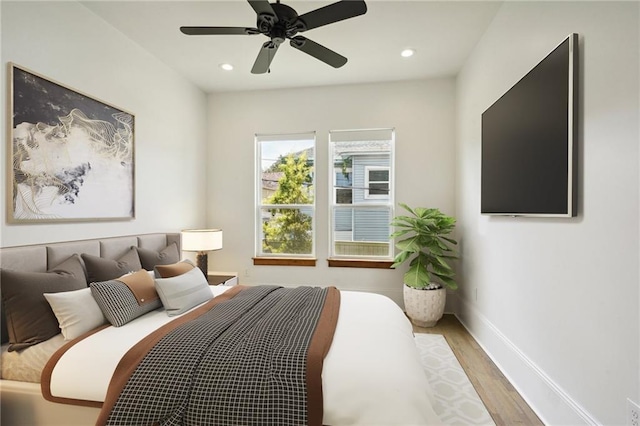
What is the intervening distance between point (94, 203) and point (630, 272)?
338 cm

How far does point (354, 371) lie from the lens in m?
1.32

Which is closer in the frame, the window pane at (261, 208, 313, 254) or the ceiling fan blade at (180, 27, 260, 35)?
the ceiling fan blade at (180, 27, 260, 35)

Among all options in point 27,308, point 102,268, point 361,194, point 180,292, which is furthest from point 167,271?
point 361,194

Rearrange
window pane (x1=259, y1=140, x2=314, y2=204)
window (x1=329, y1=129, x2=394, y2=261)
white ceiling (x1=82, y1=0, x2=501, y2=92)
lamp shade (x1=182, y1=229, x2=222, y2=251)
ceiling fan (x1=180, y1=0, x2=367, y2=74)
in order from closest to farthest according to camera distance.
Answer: ceiling fan (x1=180, y1=0, x2=367, y2=74) → white ceiling (x1=82, y1=0, x2=501, y2=92) → lamp shade (x1=182, y1=229, x2=222, y2=251) → window (x1=329, y1=129, x2=394, y2=261) → window pane (x1=259, y1=140, x2=314, y2=204)

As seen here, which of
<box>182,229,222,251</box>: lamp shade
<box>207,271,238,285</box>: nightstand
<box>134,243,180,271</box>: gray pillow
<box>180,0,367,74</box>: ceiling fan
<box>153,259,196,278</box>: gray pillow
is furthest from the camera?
<box>207,271,238,285</box>: nightstand

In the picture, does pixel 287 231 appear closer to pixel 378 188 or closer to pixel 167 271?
pixel 378 188

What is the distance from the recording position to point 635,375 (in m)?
1.25

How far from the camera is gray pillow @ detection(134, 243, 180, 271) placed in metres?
2.63

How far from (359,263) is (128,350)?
9.41ft

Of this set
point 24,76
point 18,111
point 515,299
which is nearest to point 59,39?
point 24,76

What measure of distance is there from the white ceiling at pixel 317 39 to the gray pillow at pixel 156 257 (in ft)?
6.52

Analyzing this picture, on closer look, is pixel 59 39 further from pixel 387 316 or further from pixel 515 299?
pixel 515 299

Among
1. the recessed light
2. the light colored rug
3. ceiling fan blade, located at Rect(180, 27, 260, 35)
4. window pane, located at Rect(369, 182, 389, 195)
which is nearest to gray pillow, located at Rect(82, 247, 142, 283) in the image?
ceiling fan blade, located at Rect(180, 27, 260, 35)

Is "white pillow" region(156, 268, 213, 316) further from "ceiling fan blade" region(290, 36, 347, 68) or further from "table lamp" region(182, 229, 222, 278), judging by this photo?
"ceiling fan blade" region(290, 36, 347, 68)
